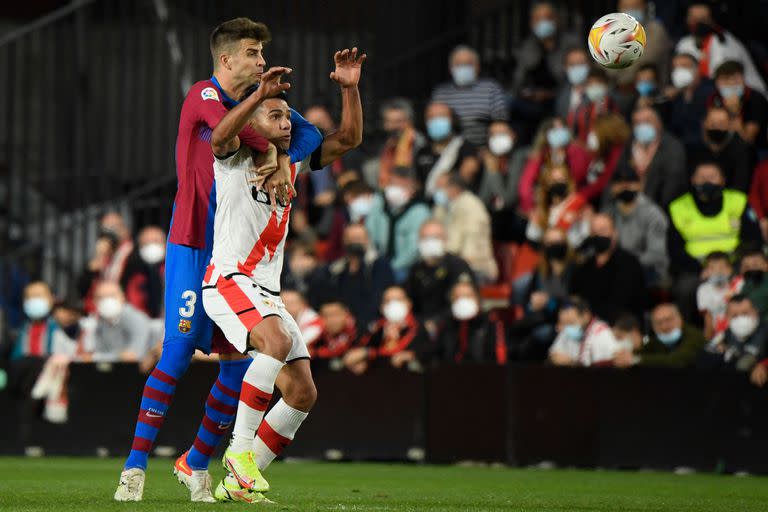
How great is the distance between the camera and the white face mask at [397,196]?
1609 cm

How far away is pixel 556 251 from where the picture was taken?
15164 millimetres

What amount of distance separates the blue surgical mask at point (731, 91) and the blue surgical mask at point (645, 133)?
81 centimetres

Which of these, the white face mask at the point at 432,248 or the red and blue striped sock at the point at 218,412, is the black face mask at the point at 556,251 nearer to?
the white face mask at the point at 432,248

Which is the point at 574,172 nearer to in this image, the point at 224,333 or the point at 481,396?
the point at 481,396

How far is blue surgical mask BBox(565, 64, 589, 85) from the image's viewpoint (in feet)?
54.4

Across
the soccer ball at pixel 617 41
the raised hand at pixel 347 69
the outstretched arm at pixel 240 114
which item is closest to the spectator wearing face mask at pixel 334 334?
the soccer ball at pixel 617 41

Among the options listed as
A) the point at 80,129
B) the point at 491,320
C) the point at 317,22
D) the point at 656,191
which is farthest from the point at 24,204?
the point at 656,191

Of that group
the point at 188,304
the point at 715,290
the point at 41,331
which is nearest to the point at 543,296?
the point at 715,290

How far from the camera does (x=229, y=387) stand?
8812 millimetres

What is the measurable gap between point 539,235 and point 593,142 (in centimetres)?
113

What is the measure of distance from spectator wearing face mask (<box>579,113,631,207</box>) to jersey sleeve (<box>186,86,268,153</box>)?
771 cm

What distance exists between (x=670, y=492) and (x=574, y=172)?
19.1 feet

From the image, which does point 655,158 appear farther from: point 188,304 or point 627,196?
point 188,304

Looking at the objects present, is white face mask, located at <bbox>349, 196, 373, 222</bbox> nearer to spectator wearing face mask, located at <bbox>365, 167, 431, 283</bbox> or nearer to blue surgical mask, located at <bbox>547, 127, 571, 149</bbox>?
spectator wearing face mask, located at <bbox>365, 167, 431, 283</bbox>
